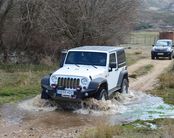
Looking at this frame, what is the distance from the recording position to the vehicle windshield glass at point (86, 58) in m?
15.9

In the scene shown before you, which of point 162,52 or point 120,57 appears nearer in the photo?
point 120,57

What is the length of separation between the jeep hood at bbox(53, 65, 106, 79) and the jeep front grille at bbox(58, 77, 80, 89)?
0.18 m

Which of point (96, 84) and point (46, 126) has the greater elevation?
point (96, 84)

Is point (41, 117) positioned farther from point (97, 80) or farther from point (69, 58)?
point (69, 58)

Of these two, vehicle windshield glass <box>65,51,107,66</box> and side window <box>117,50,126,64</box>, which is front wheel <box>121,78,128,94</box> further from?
vehicle windshield glass <box>65,51,107,66</box>

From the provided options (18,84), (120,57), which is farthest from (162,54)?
(120,57)

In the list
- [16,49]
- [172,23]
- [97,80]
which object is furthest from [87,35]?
[172,23]

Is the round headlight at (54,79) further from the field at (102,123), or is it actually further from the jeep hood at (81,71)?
the field at (102,123)

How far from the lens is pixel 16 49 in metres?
29.5

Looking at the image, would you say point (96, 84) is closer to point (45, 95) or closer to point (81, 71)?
point (81, 71)

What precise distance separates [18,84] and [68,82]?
17.0 ft

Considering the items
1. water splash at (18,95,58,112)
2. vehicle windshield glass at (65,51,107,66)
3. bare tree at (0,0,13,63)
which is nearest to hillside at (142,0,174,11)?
bare tree at (0,0,13,63)

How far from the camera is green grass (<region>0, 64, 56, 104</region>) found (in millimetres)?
16756

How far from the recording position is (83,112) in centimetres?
1427
